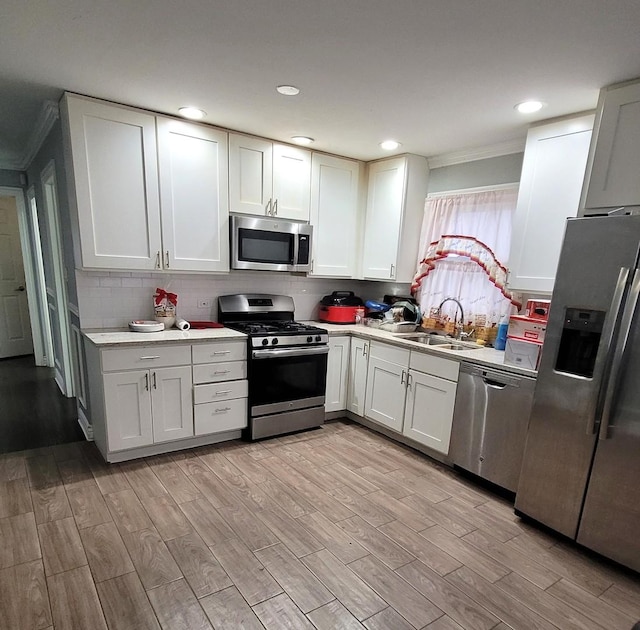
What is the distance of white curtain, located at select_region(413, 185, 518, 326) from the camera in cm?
304

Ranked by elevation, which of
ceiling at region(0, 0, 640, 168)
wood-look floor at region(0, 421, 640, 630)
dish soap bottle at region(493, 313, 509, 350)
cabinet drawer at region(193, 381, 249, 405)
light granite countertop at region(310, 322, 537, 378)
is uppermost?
ceiling at region(0, 0, 640, 168)

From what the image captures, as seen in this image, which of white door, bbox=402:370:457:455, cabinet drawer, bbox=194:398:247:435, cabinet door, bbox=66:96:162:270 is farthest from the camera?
cabinet drawer, bbox=194:398:247:435

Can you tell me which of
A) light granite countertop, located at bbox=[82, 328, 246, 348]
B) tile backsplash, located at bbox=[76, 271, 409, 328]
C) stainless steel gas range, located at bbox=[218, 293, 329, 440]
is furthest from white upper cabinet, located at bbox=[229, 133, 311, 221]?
light granite countertop, located at bbox=[82, 328, 246, 348]

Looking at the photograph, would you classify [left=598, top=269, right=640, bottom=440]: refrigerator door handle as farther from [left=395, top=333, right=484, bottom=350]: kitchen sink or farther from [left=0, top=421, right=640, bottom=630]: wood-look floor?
[left=395, top=333, right=484, bottom=350]: kitchen sink

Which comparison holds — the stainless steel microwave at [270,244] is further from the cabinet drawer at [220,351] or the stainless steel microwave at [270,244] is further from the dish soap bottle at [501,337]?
the dish soap bottle at [501,337]

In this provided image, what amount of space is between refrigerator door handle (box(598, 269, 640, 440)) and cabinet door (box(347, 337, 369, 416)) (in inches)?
71.4

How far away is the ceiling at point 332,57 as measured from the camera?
1489 mm

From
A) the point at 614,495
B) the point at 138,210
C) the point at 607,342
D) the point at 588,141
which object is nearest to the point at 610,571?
the point at 614,495

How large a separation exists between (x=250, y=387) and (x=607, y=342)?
7.61 feet

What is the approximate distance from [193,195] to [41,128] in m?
1.37

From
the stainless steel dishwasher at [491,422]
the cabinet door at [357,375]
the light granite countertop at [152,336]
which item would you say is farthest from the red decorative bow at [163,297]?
the stainless steel dishwasher at [491,422]

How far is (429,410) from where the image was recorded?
9.45ft

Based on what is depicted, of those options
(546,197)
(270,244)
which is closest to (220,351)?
(270,244)

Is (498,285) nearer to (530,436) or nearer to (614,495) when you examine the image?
(530,436)
